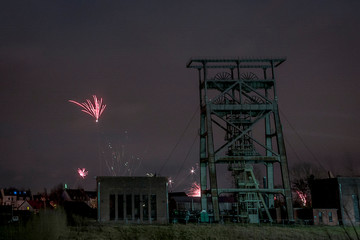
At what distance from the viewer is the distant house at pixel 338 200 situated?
130ft

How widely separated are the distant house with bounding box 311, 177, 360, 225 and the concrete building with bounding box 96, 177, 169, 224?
1526 centimetres

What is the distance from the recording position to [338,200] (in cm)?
4131

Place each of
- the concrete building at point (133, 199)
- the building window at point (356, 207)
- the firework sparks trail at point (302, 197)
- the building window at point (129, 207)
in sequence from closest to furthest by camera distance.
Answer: the concrete building at point (133, 199) → the building window at point (129, 207) → the building window at point (356, 207) → the firework sparks trail at point (302, 197)

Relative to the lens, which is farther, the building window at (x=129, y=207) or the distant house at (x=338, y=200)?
the distant house at (x=338, y=200)

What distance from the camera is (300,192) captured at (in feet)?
250

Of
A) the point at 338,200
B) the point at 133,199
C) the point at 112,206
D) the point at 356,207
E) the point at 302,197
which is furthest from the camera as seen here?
the point at 302,197

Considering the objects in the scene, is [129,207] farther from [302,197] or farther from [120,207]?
[302,197]

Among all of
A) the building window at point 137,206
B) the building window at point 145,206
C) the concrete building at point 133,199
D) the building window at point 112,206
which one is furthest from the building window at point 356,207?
the building window at point 112,206

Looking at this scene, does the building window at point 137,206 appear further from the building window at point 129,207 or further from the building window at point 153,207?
the building window at point 153,207

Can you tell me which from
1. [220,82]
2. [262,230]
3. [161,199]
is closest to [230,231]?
[262,230]

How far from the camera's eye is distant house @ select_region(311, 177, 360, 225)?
39.5m

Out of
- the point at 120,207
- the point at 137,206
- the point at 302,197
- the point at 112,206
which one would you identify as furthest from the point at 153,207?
the point at 302,197

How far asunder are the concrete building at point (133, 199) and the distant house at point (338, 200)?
50.1 feet

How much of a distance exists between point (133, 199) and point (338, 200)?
20.8m
